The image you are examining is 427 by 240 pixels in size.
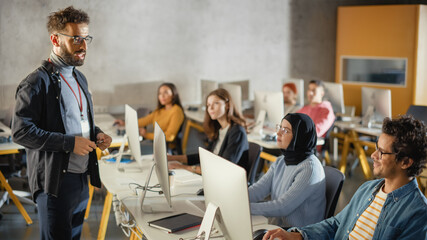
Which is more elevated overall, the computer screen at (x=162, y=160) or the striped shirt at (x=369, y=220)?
the computer screen at (x=162, y=160)

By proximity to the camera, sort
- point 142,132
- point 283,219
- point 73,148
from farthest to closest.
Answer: point 142,132, point 283,219, point 73,148

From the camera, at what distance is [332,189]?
273 cm

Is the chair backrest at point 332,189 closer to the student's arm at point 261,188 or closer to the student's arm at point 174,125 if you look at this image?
the student's arm at point 261,188

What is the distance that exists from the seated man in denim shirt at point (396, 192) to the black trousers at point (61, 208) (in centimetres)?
107

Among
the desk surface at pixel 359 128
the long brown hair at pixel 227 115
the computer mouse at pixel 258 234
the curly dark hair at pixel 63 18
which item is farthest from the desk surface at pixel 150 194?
the desk surface at pixel 359 128

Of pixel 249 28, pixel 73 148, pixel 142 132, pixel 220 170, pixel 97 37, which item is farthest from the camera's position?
pixel 249 28

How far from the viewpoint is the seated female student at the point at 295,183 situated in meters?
2.68

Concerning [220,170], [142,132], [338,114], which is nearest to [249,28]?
[338,114]

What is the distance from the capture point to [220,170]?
1962 mm

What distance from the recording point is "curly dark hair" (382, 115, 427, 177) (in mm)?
2014

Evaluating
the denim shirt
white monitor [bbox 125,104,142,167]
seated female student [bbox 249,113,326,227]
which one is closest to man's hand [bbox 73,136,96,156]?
white monitor [bbox 125,104,142,167]

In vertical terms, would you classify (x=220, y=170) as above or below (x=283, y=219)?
above

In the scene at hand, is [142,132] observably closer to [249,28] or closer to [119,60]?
[119,60]

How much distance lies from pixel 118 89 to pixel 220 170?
486 centimetres
